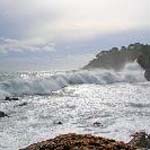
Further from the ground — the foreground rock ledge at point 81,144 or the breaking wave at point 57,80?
the foreground rock ledge at point 81,144

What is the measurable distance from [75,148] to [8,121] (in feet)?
61.8

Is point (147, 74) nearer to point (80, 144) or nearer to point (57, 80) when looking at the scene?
point (57, 80)

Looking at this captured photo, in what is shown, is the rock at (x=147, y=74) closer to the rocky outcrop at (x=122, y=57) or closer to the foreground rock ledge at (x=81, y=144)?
the rocky outcrop at (x=122, y=57)

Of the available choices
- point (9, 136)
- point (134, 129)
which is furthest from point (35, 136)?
point (134, 129)

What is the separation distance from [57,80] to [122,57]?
110ft

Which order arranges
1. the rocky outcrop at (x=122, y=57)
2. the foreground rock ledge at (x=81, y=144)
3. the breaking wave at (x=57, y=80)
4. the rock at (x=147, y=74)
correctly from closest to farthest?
the foreground rock ledge at (x=81, y=144) → the breaking wave at (x=57, y=80) → the rock at (x=147, y=74) → the rocky outcrop at (x=122, y=57)

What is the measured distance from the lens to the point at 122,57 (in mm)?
95938

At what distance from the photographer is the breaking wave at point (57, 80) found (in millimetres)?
53506

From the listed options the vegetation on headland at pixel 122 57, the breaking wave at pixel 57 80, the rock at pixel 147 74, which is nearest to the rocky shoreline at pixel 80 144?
the breaking wave at pixel 57 80

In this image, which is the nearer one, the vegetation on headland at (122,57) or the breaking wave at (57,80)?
the breaking wave at (57,80)

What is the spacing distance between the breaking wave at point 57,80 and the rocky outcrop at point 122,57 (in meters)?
1.76

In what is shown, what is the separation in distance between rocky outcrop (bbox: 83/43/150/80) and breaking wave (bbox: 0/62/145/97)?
5.77 ft

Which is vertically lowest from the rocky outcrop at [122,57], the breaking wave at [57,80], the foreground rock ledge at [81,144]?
the breaking wave at [57,80]

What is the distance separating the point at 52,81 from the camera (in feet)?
208
